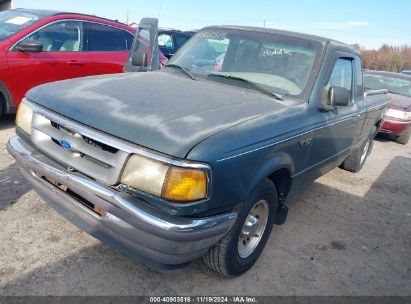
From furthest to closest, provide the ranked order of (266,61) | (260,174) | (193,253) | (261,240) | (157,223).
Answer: (266,61)
(261,240)
(260,174)
(193,253)
(157,223)

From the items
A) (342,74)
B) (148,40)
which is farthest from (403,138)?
(148,40)

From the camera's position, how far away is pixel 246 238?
9.77 ft

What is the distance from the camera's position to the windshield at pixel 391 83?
9031mm

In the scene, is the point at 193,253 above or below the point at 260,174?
below

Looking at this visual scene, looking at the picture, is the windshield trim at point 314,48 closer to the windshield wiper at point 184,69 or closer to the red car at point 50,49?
the windshield wiper at point 184,69

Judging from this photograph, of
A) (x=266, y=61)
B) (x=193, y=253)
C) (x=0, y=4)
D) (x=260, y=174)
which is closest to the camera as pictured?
(x=193, y=253)

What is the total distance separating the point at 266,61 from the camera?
352 cm

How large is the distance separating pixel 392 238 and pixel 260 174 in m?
2.20

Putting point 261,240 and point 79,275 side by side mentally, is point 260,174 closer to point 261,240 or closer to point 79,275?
point 261,240

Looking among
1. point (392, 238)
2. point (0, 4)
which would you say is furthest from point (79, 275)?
point (0, 4)

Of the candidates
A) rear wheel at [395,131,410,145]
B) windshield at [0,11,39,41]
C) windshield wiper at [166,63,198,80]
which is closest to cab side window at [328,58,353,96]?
windshield wiper at [166,63,198,80]

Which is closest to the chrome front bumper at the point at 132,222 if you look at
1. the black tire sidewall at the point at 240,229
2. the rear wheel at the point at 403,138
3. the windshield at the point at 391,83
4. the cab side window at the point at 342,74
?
the black tire sidewall at the point at 240,229

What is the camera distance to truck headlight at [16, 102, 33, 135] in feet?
9.38

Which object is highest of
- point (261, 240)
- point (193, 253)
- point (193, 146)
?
point (193, 146)
